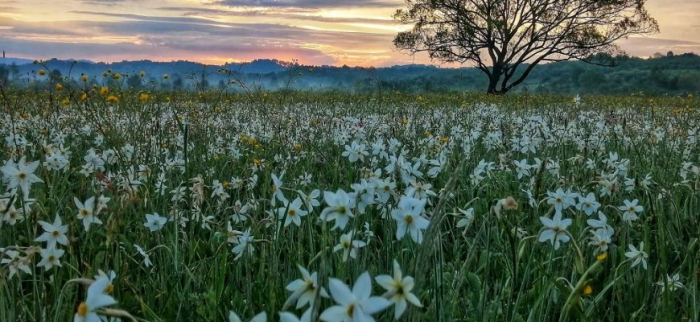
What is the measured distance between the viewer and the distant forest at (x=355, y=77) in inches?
278

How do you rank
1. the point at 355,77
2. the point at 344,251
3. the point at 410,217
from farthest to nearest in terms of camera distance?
the point at 355,77
the point at 344,251
the point at 410,217

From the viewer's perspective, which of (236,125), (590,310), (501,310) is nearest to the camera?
(590,310)

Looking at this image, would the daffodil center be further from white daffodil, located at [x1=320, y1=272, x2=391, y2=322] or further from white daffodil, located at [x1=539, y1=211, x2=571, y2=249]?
white daffodil, located at [x1=539, y1=211, x2=571, y2=249]

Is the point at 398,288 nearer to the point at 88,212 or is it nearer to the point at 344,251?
the point at 344,251

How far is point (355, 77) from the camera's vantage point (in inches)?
449

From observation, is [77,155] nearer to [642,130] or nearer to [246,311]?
[246,311]

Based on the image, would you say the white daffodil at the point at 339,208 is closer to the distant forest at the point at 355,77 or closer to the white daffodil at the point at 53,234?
the white daffodil at the point at 53,234

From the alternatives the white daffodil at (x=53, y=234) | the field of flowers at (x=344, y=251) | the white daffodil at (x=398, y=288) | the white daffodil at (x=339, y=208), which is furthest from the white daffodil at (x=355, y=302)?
the white daffodil at (x=53, y=234)

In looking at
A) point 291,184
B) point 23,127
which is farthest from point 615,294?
point 23,127

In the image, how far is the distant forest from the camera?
707cm

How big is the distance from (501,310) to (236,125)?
255 inches

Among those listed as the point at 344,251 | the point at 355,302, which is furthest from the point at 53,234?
the point at 355,302

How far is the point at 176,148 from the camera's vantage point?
643cm

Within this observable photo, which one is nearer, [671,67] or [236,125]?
[236,125]
